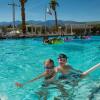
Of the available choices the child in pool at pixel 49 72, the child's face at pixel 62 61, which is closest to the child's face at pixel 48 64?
the child in pool at pixel 49 72

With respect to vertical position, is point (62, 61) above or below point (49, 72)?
above

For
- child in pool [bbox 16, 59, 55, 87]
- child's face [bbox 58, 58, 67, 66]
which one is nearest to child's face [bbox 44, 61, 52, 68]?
child in pool [bbox 16, 59, 55, 87]

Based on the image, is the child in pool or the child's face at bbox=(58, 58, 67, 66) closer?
the child in pool

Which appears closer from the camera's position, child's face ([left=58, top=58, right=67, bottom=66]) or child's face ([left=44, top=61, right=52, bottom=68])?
child's face ([left=44, top=61, right=52, bottom=68])

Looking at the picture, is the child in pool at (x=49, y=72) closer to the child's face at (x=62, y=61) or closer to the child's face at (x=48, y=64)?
the child's face at (x=48, y=64)

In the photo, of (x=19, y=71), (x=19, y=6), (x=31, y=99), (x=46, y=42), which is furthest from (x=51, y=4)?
(x=31, y=99)

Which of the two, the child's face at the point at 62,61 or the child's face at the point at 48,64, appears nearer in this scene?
the child's face at the point at 48,64

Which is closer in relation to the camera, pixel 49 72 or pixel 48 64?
pixel 48 64

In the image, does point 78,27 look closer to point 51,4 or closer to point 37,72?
point 51,4

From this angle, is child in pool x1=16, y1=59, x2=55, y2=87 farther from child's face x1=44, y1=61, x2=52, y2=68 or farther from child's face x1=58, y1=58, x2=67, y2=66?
child's face x1=58, y1=58, x2=67, y2=66

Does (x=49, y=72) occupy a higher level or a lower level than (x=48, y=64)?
lower

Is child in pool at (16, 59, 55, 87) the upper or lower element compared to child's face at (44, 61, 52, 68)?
lower

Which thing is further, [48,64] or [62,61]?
[62,61]

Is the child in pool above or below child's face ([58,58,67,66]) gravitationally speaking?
below
